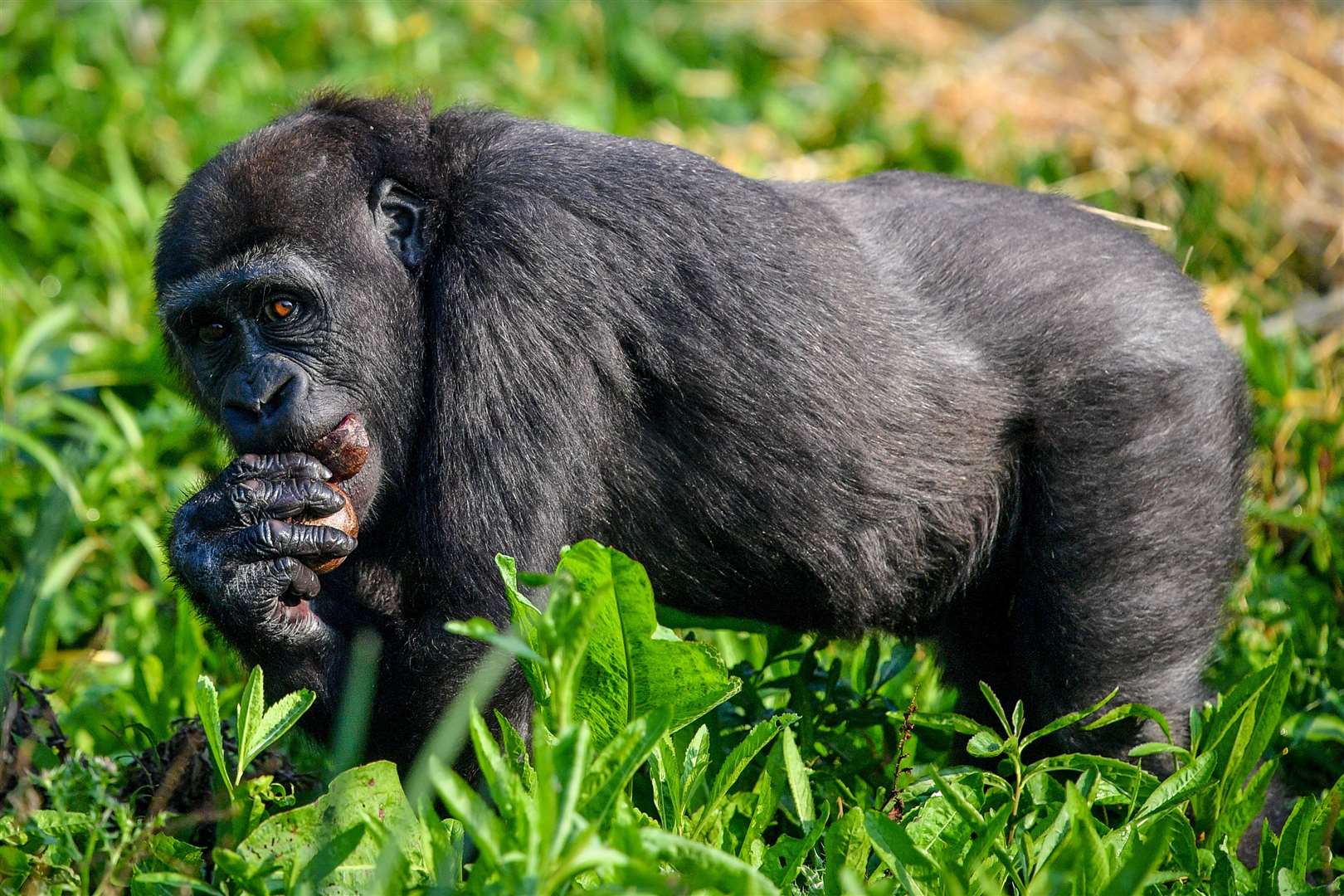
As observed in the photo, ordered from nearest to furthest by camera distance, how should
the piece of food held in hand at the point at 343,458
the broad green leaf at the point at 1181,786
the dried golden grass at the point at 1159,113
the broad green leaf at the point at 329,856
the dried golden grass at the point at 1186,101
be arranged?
1. the broad green leaf at the point at 329,856
2. the broad green leaf at the point at 1181,786
3. the piece of food held in hand at the point at 343,458
4. the dried golden grass at the point at 1159,113
5. the dried golden grass at the point at 1186,101

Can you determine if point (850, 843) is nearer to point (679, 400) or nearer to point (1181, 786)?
point (1181, 786)

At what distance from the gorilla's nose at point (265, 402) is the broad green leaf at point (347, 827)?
1119 mm

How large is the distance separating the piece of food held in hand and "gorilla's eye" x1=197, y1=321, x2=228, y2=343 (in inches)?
20.9

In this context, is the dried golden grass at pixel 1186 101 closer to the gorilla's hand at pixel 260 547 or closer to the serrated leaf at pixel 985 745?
the serrated leaf at pixel 985 745

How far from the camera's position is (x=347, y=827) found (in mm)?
3133

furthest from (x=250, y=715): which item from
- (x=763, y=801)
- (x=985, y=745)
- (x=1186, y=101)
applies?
(x=1186, y=101)

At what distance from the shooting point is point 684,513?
4117mm

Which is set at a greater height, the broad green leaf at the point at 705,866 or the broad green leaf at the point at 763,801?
the broad green leaf at the point at 705,866

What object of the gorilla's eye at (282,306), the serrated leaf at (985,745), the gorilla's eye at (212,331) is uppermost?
the gorilla's eye at (282,306)

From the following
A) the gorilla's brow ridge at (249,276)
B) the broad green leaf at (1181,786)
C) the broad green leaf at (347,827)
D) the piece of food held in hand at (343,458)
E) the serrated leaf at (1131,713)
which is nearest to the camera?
the broad green leaf at (347,827)

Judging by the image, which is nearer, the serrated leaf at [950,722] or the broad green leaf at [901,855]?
the broad green leaf at [901,855]

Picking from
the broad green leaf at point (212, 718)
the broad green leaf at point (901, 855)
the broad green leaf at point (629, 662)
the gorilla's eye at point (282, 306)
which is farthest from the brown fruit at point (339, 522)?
the broad green leaf at point (901, 855)

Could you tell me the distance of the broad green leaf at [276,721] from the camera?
324cm

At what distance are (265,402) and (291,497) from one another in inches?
12.4
